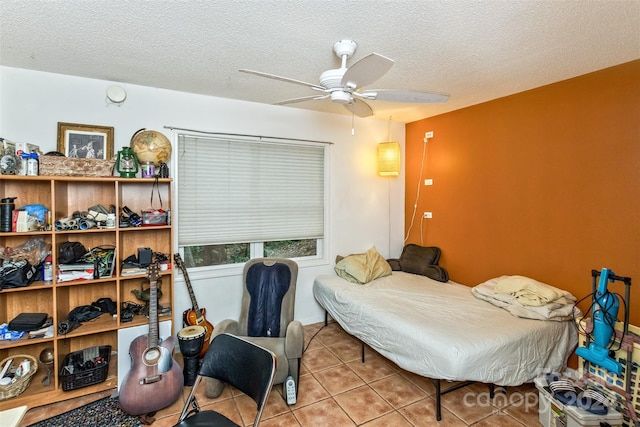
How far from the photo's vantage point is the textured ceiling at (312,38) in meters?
1.68

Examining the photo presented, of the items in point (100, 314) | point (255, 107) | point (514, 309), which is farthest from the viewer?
point (255, 107)

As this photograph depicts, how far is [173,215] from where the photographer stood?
2.93 meters

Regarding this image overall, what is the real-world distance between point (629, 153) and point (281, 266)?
9.51 ft

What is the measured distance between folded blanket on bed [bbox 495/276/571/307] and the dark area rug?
296 cm

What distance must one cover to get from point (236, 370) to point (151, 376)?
96 cm

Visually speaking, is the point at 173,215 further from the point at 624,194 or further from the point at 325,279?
the point at 624,194

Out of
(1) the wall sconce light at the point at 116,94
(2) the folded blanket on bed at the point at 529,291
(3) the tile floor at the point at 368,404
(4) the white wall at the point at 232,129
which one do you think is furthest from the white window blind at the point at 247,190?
(2) the folded blanket on bed at the point at 529,291

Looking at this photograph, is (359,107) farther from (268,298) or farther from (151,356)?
(151,356)

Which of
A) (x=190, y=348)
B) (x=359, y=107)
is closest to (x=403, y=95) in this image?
(x=359, y=107)

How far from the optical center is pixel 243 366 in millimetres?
1619

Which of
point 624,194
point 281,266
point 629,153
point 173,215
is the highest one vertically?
point 629,153

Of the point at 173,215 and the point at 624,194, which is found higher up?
the point at 624,194

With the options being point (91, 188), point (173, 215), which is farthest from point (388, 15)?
point (91, 188)

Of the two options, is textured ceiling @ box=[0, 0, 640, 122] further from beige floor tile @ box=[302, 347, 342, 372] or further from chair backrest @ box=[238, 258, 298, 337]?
beige floor tile @ box=[302, 347, 342, 372]
